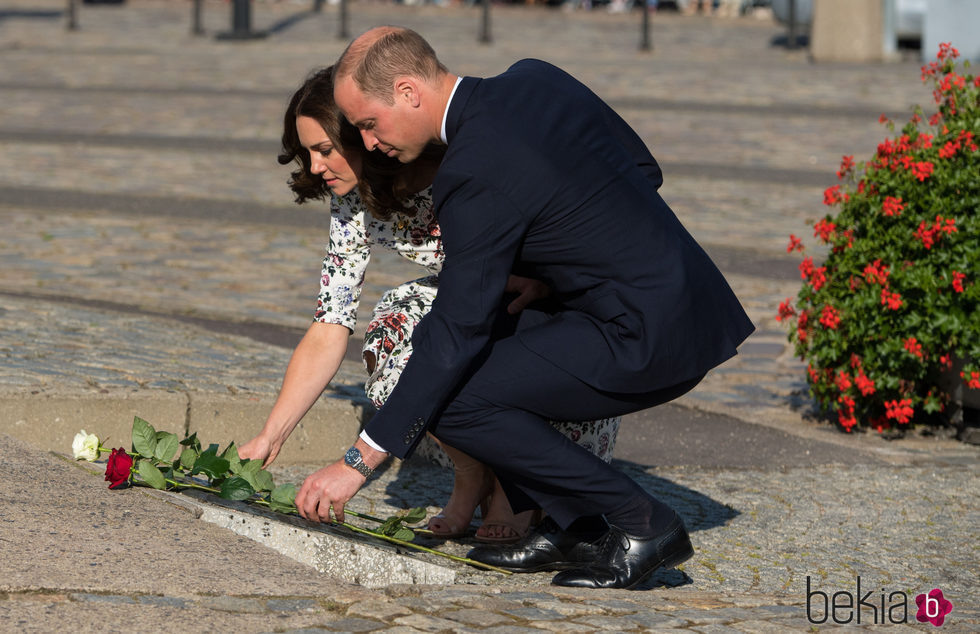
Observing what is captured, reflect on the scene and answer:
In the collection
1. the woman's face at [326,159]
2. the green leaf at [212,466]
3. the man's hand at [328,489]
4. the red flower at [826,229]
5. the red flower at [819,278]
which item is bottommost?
the green leaf at [212,466]

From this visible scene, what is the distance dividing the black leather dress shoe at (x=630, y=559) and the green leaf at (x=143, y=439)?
1.20m

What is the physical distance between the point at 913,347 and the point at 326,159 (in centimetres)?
257

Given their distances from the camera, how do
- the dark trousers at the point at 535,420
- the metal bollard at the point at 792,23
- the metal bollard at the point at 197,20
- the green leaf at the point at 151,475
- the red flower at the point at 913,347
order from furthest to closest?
1. the metal bollard at the point at 197,20
2. the metal bollard at the point at 792,23
3. the red flower at the point at 913,347
4. the green leaf at the point at 151,475
5. the dark trousers at the point at 535,420

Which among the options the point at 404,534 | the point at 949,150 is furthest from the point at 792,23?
the point at 404,534

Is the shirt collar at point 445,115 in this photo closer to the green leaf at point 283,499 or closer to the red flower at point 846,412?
the green leaf at point 283,499

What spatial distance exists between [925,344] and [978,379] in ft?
0.78

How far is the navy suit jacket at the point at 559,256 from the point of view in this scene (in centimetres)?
327

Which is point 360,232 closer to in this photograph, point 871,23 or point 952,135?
point 952,135

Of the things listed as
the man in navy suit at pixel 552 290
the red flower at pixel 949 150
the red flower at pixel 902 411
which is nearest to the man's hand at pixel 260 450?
the man in navy suit at pixel 552 290

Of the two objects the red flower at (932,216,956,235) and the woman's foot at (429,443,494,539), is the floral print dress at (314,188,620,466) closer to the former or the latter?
the woman's foot at (429,443,494,539)

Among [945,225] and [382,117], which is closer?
[382,117]

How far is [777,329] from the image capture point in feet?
23.9

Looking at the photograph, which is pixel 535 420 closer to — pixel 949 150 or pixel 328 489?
pixel 328 489

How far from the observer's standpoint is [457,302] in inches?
129
